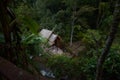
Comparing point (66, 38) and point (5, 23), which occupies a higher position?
point (5, 23)

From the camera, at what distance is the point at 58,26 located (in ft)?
35.4

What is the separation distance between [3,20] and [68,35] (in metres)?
8.93

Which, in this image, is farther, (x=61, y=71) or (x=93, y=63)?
(x=61, y=71)

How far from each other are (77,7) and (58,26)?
4.32 ft

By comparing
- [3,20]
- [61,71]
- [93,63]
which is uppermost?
[3,20]

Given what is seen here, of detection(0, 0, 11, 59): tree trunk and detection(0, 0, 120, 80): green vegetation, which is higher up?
detection(0, 0, 11, 59): tree trunk

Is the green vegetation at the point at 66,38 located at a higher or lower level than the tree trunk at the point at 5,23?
lower

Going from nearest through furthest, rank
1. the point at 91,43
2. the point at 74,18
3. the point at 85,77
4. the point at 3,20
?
the point at 3,20, the point at 85,77, the point at 91,43, the point at 74,18

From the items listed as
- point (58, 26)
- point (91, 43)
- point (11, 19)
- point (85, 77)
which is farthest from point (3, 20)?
point (58, 26)

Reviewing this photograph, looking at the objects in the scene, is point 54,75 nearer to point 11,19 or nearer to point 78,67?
point 78,67

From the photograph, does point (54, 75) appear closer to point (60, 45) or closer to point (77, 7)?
point (60, 45)

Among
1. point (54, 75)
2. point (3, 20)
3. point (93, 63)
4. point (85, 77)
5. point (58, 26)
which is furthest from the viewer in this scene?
point (58, 26)

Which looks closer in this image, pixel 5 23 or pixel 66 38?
pixel 5 23

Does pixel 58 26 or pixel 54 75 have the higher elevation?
pixel 54 75
